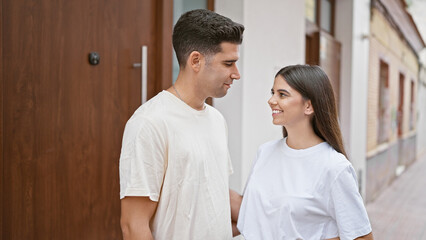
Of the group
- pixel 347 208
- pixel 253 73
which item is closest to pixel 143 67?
pixel 253 73

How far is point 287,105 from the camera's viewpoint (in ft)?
4.98

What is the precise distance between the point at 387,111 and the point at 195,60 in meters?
8.75

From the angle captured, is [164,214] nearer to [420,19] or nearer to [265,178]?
[265,178]

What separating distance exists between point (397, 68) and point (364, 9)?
4812 mm

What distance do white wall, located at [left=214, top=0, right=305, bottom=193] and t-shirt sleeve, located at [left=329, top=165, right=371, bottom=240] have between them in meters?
1.60

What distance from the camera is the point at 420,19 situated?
46.1 feet

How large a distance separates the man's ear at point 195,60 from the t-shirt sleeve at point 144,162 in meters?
0.31

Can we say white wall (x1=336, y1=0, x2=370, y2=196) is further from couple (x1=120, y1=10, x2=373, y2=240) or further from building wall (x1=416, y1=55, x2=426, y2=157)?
building wall (x1=416, y1=55, x2=426, y2=157)

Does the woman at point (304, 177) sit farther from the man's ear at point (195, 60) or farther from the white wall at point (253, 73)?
the white wall at point (253, 73)

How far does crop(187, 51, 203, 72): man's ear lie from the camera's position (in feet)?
5.29

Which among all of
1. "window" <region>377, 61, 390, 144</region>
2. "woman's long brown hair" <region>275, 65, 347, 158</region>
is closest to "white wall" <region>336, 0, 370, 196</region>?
"window" <region>377, 61, 390, 144</region>

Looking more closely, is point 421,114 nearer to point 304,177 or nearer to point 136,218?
point 304,177

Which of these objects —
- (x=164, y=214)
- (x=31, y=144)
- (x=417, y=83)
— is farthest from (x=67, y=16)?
(x=417, y=83)

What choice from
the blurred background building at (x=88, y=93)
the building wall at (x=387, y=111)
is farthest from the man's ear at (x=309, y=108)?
the building wall at (x=387, y=111)
